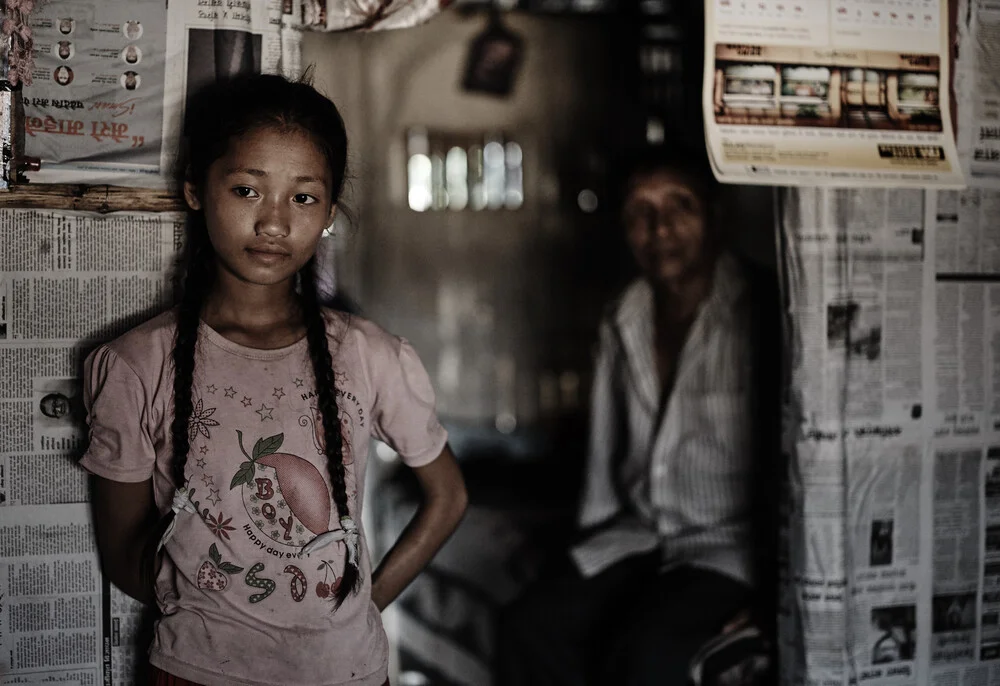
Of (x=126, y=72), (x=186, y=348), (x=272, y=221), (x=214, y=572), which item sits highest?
(x=126, y=72)

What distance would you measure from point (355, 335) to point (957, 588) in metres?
1.12

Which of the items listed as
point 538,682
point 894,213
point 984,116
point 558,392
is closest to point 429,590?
point 538,682

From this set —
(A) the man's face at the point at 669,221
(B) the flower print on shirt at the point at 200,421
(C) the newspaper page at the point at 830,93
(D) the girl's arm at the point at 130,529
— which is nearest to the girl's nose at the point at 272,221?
(B) the flower print on shirt at the point at 200,421

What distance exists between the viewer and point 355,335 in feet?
3.81

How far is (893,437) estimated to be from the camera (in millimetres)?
1436

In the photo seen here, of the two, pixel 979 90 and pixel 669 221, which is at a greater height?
pixel 979 90

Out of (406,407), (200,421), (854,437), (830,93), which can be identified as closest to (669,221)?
(830,93)

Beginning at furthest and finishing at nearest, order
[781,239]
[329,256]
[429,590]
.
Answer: [429,590], [781,239], [329,256]

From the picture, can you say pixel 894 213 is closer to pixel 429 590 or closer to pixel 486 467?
pixel 429 590

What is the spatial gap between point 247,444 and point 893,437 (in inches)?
40.9

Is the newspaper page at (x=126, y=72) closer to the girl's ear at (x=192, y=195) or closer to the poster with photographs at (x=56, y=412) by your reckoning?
the girl's ear at (x=192, y=195)

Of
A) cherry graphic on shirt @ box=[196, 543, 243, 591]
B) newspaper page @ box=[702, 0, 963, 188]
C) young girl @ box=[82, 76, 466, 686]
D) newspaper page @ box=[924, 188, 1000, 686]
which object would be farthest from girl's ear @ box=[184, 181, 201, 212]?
newspaper page @ box=[924, 188, 1000, 686]

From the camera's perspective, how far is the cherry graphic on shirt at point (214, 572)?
40.9 inches

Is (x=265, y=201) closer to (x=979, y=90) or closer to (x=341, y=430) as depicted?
(x=341, y=430)
